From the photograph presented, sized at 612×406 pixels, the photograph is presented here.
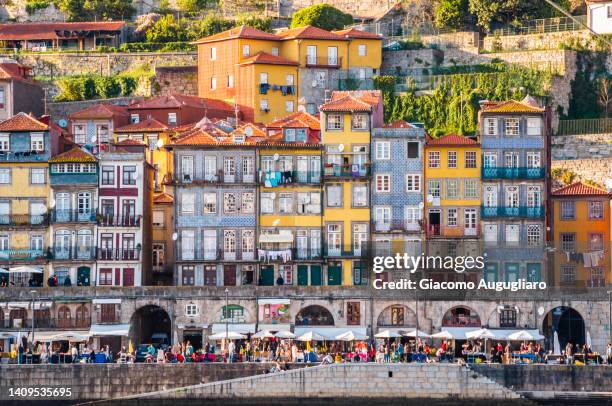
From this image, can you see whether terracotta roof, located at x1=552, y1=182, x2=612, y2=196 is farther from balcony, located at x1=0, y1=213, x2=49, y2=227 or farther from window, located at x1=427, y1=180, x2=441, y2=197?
balcony, located at x1=0, y1=213, x2=49, y2=227

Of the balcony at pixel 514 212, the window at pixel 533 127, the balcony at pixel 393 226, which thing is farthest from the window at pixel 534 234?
the balcony at pixel 393 226

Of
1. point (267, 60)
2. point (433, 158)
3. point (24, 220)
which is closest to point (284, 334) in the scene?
point (433, 158)

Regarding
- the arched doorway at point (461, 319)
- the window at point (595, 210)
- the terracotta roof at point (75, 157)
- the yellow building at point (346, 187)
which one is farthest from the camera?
the window at point (595, 210)

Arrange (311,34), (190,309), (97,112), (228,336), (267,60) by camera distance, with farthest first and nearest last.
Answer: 1. (311,34)
2. (267,60)
3. (97,112)
4. (190,309)
5. (228,336)

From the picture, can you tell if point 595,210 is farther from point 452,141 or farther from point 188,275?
point 188,275

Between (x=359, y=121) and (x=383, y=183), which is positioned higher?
(x=359, y=121)

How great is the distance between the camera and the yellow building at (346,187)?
9881cm

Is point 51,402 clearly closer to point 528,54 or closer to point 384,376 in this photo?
point 384,376

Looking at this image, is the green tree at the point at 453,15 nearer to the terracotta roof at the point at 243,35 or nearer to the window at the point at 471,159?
the terracotta roof at the point at 243,35

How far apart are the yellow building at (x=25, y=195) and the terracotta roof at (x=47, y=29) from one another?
94.8 feet

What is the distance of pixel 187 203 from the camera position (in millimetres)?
99375

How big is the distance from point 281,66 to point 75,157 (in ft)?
65.4

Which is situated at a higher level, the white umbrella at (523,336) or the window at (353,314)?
the window at (353,314)

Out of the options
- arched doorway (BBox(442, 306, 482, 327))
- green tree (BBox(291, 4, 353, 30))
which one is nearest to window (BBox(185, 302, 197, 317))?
arched doorway (BBox(442, 306, 482, 327))
